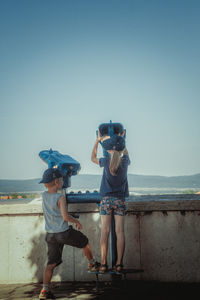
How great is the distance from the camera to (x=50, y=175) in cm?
358

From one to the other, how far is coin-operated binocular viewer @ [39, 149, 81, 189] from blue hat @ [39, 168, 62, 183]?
112mm

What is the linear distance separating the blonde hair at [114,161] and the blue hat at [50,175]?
26.9 inches

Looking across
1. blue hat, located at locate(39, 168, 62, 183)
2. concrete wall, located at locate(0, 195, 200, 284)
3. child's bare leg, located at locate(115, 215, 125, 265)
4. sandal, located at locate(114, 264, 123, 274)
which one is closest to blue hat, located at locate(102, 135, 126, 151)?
blue hat, located at locate(39, 168, 62, 183)

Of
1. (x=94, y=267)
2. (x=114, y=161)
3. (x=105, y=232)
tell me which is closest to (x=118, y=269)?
(x=94, y=267)

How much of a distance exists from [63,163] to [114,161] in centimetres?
67

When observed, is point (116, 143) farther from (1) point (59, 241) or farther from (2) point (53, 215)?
(1) point (59, 241)

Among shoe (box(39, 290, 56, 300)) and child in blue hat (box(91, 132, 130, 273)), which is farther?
child in blue hat (box(91, 132, 130, 273))

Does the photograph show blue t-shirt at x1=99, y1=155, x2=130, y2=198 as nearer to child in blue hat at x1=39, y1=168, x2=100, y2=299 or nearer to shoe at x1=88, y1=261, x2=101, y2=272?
child in blue hat at x1=39, y1=168, x2=100, y2=299

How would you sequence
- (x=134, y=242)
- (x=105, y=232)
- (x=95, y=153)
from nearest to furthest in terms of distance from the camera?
(x=105, y=232)
(x=95, y=153)
(x=134, y=242)

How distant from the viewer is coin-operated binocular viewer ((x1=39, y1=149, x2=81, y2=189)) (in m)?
3.74

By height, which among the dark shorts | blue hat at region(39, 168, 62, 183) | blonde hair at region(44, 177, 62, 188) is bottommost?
the dark shorts

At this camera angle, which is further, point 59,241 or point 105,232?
point 105,232

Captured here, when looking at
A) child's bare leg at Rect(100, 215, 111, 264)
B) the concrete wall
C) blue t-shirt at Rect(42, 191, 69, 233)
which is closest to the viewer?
blue t-shirt at Rect(42, 191, 69, 233)

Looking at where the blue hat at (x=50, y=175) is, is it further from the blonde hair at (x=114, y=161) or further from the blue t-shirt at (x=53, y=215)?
the blonde hair at (x=114, y=161)
